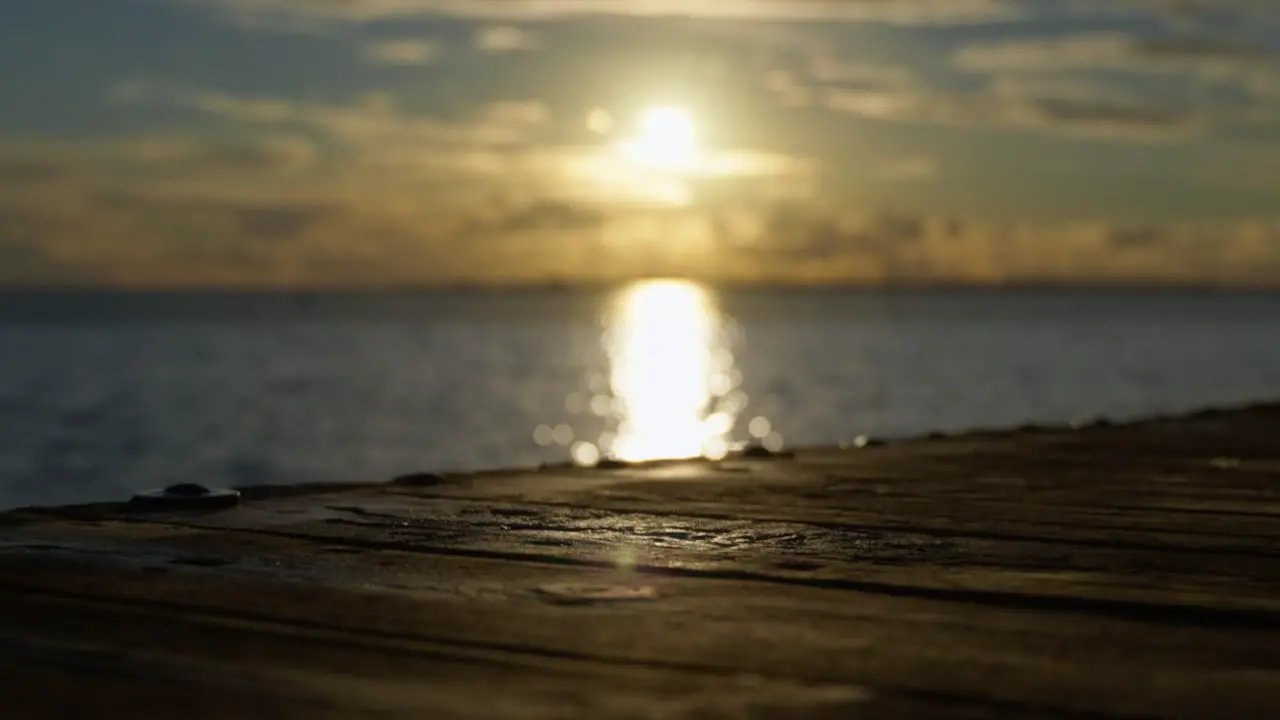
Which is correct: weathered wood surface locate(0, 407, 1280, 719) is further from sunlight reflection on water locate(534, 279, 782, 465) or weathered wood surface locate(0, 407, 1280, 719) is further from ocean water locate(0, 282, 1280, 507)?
ocean water locate(0, 282, 1280, 507)

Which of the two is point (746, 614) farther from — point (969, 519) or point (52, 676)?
point (969, 519)

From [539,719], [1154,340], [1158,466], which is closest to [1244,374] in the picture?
[1154,340]

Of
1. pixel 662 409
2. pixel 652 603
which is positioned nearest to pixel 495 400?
pixel 662 409

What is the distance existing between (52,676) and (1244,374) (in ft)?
267

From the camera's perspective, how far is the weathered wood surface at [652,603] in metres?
2.95

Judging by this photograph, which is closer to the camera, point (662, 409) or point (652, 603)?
point (652, 603)

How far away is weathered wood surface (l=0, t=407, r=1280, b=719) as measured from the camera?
9.67ft

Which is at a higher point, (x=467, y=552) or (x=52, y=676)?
(x=467, y=552)

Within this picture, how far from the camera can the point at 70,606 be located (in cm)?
375

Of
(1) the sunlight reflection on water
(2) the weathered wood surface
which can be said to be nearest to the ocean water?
(1) the sunlight reflection on water

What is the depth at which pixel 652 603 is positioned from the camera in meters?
3.78

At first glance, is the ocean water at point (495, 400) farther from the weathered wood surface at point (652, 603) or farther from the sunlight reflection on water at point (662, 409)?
the weathered wood surface at point (652, 603)

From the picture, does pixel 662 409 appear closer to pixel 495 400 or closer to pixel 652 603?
pixel 495 400

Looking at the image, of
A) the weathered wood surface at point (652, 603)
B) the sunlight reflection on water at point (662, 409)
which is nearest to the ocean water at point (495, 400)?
the sunlight reflection on water at point (662, 409)
